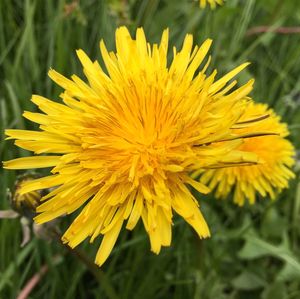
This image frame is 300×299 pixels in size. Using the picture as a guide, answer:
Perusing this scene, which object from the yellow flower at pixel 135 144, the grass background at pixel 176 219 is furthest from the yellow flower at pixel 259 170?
the yellow flower at pixel 135 144

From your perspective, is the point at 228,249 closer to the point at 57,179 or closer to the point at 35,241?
the point at 35,241

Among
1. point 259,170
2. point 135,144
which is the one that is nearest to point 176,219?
point 259,170

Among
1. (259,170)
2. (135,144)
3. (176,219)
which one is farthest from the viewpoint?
(176,219)

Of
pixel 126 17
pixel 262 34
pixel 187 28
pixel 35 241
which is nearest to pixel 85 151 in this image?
pixel 35 241

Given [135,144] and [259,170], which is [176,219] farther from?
[135,144]

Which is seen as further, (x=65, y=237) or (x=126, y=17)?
(x=126, y=17)

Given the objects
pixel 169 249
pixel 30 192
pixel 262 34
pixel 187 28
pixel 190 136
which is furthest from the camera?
pixel 262 34

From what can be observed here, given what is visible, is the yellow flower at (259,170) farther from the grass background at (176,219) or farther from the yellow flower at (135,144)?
the yellow flower at (135,144)
